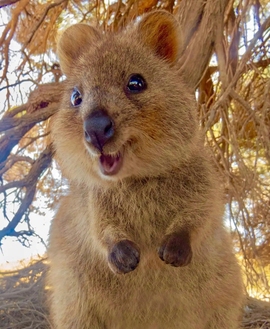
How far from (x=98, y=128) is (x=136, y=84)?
38 cm

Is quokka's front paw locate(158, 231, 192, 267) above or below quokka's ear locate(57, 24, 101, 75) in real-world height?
below

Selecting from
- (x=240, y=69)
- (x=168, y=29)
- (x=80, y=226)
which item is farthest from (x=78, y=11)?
(x=80, y=226)

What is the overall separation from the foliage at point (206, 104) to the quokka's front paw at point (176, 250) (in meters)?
1.32

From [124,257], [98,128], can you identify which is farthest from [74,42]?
[124,257]

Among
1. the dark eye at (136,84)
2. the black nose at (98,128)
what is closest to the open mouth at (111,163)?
the black nose at (98,128)

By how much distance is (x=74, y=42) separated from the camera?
2.24 metres

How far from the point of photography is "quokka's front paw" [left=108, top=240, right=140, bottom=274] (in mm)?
1681

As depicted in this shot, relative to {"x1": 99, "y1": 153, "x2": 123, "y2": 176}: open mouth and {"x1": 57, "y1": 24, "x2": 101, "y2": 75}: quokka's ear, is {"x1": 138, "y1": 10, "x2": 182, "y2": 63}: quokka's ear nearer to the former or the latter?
{"x1": 57, "y1": 24, "x2": 101, "y2": 75}: quokka's ear

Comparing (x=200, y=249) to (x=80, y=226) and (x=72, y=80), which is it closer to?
(x=80, y=226)

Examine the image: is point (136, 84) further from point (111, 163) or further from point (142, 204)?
point (142, 204)

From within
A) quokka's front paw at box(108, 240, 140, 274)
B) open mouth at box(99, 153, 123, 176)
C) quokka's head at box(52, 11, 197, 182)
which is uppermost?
quokka's head at box(52, 11, 197, 182)

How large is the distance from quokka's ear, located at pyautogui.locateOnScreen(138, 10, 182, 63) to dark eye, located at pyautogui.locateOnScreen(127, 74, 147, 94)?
0.35 m

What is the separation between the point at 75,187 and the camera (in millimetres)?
2312

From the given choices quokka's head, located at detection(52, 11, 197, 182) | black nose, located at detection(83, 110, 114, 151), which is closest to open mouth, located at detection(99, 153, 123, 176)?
quokka's head, located at detection(52, 11, 197, 182)
